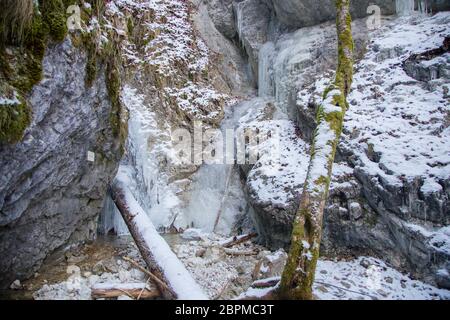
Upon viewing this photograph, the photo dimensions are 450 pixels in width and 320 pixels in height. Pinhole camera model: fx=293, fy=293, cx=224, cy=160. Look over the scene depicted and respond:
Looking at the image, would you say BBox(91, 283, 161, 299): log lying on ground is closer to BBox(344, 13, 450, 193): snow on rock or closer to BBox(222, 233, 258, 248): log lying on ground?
BBox(222, 233, 258, 248): log lying on ground

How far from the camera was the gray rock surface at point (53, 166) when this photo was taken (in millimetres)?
3688

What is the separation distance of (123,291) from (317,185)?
10.3 feet

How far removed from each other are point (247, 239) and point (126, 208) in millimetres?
2992

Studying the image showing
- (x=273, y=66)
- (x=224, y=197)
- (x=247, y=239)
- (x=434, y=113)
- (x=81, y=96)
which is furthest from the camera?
(x=273, y=66)

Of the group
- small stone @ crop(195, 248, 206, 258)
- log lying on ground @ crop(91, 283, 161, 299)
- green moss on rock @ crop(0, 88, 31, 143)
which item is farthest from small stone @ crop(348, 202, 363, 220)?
green moss on rock @ crop(0, 88, 31, 143)

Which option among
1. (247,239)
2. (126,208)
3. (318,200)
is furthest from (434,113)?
(126,208)

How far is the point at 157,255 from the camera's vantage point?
4840 millimetres

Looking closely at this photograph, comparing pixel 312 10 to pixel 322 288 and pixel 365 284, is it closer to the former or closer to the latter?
pixel 365 284

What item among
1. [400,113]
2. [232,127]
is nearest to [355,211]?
[400,113]

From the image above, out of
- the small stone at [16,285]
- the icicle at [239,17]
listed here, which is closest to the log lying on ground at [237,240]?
the small stone at [16,285]

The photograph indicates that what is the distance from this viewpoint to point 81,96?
4473 millimetres

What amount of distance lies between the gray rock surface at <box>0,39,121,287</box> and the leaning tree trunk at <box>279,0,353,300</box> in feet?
11.5
